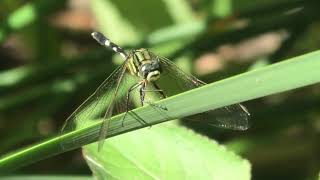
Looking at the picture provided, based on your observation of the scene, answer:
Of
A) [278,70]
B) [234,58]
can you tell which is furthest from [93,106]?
[234,58]

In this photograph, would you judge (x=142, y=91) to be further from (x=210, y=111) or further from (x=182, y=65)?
(x=182, y=65)

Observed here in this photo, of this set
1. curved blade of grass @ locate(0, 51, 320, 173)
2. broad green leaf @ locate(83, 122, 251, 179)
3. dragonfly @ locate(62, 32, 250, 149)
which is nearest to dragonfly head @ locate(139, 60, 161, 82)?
dragonfly @ locate(62, 32, 250, 149)

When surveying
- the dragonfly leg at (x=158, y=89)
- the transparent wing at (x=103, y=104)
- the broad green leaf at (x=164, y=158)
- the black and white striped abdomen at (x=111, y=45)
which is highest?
the black and white striped abdomen at (x=111, y=45)

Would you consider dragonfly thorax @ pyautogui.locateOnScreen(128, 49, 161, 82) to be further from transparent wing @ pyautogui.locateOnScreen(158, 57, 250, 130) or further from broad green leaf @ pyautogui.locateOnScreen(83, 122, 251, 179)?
broad green leaf @ pyautogui.locateOnScreen(83, 122, 251, 179)

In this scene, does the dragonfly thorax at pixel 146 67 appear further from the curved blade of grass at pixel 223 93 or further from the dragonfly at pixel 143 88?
the curved blade of grass at pixel 223 93

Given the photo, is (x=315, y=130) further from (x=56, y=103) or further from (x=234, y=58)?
(x=56, y=103)

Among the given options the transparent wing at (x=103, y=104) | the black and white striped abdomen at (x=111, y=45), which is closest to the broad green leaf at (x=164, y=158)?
the transparent wing at (x=103, y=104)
